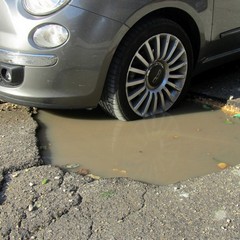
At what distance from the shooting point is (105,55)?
3.51 metres

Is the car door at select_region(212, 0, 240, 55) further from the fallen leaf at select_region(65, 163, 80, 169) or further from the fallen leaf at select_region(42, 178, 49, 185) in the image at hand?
the fallen leaf at select_region(42, 178, 49, 185)

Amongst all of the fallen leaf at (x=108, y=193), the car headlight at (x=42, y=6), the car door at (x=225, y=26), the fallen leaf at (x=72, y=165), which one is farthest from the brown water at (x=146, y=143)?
the car headlight at (x=42, y=6)

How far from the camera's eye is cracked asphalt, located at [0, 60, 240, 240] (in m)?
2.71

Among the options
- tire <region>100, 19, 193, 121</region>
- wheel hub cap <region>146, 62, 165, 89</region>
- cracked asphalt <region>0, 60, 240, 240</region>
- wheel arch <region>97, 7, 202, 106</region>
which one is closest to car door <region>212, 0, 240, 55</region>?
wheel arch <region>97, 7, 202, 106</region>

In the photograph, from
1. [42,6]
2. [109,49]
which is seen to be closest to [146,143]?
[109,49]

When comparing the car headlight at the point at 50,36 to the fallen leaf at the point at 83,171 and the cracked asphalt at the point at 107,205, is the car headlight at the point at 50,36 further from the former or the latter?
the fallen leaf at the point at 83,171

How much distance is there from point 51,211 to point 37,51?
3.80 ft

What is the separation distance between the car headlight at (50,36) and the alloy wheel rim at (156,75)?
637mm

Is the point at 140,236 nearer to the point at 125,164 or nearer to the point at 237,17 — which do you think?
the point at 125,164

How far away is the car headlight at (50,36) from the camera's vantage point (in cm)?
336

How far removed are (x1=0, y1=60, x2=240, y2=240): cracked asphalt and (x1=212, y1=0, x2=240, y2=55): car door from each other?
4.62 ft

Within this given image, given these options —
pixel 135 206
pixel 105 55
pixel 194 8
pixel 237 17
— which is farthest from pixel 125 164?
pixel 237 17

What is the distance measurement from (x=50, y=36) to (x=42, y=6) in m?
0.21

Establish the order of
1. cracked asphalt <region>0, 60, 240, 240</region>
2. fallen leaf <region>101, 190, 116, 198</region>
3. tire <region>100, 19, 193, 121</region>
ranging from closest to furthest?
cracked asphalt <region>0, 60, 240, 240</region>
fallen leaf <region>101, 190, 116, 198</region>
tire <region>100, 19, 193, 121</region>
